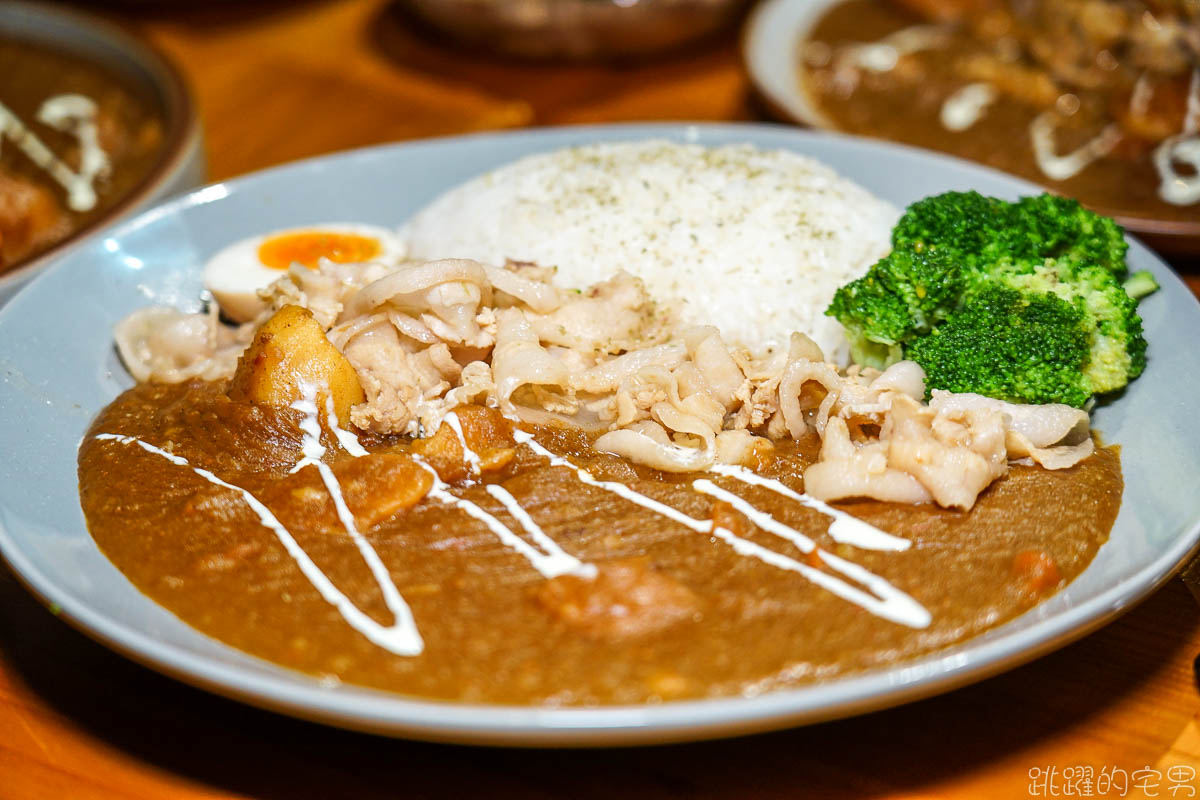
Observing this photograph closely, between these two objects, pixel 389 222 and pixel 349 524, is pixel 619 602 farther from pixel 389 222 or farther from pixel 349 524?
pixel 389 222

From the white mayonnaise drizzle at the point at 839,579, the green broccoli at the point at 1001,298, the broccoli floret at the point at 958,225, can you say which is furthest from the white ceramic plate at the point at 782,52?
the white mayonnaise drizzle at the point at 839,579

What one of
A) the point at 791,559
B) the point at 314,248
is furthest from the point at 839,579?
the point at 314,248

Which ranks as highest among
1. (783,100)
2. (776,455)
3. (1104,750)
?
(783,100)

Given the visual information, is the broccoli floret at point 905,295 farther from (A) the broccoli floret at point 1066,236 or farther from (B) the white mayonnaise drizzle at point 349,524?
(B) the white mayonnaise drizzle at point 349,524

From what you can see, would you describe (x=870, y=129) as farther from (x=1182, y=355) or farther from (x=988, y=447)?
(x=988, y=447)

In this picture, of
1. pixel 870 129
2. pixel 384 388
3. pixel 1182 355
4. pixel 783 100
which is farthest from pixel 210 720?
pixel 870 129

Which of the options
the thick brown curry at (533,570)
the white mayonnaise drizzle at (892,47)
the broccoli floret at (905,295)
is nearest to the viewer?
the thick brown curry at (533,570)

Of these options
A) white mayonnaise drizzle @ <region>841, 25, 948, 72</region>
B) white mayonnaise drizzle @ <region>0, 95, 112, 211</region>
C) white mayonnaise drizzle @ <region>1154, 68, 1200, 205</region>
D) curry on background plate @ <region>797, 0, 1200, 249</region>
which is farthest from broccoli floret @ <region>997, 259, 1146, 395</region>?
white mayonnaise drizzle @ <region>0, 95, 112, 211</region>
